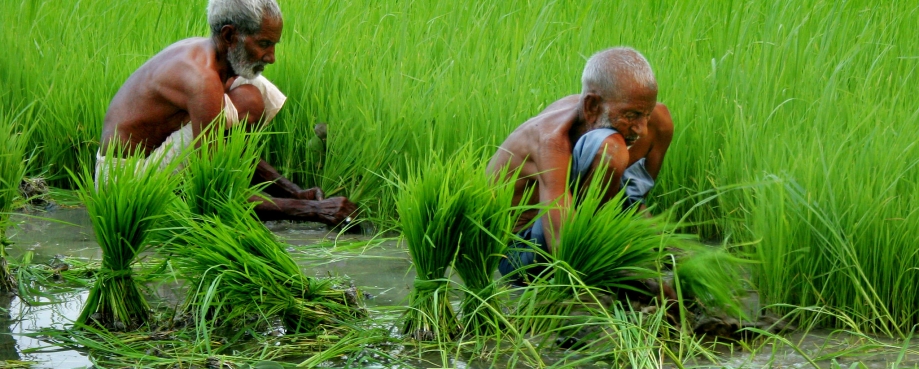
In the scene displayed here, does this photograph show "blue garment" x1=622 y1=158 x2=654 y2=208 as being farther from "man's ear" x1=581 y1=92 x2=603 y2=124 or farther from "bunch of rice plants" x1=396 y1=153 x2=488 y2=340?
"bunch of rice plants" x1=396 y1=153 x2=488 y2=340

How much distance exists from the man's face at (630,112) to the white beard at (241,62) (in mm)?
1756

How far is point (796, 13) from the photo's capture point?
5.57m

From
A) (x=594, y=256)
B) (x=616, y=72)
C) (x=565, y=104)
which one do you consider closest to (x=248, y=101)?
(x=565, y=104)

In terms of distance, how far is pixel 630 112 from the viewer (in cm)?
375

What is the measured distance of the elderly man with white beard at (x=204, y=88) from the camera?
15.1 feet

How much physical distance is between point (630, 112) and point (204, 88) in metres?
1.90

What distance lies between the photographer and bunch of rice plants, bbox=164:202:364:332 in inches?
132

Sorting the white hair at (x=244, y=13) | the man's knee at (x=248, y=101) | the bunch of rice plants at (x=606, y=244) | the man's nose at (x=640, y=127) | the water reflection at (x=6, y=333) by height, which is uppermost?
the white hair at (x=244, y=13)

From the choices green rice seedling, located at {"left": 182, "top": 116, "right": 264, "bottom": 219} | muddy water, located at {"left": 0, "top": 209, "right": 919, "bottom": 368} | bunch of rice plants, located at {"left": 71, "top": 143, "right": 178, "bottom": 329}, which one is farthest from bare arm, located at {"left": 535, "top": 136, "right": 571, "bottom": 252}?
bunch of rice plants, located at {"left": 71, "top": 143, "right": 178, "bottom": 329}

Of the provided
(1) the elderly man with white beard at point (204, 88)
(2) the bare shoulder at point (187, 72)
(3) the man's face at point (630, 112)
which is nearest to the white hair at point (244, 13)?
(1) the elderly man with white beard at point (204, 88)

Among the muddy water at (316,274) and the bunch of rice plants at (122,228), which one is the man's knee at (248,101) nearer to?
the muddy water at (316,274)

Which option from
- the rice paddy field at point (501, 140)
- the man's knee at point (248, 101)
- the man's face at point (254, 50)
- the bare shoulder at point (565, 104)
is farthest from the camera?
the man's knee at point (248, 101)

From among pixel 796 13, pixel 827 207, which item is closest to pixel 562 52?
pixel 796 13

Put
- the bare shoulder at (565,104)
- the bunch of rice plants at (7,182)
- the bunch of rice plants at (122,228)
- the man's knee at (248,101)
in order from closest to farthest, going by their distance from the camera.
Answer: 1. the bunch of rice plants at (122,228)
2. the bunch of rice plants at (7,182)
3. the bare shoulder at (565,104)
4. the man's knee at (248,101)
